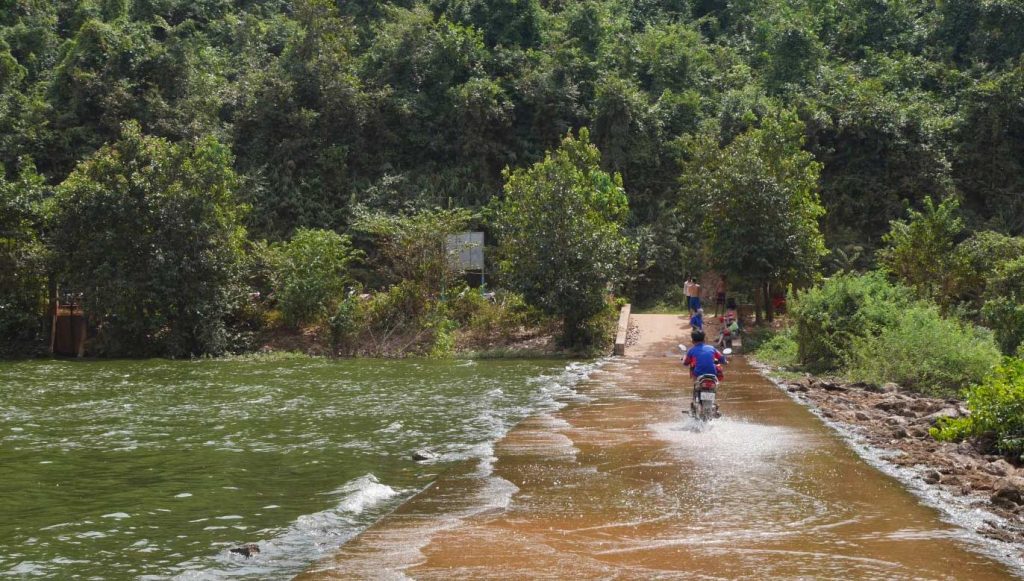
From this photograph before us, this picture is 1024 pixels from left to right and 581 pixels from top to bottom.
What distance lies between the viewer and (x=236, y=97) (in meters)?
40.0

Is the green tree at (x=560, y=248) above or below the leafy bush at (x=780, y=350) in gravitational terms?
above

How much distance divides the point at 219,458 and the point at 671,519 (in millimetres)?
6150

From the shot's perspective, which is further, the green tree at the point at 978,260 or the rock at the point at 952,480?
the green tree at the point at 978,260

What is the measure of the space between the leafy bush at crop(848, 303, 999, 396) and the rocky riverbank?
0.51 meters

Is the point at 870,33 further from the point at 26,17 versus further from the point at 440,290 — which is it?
the point at 26,17

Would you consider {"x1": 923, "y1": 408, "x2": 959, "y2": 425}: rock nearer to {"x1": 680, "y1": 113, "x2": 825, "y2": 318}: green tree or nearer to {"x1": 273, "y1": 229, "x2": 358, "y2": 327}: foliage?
{"x1": 680, "y1": 113, "x2": 825, "y2": 318}: green tree

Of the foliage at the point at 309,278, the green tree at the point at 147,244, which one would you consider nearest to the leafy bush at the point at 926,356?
the foliage at the point at 309,278

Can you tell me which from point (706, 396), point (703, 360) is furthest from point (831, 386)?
point (706, 396)

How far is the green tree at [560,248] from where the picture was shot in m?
26.4

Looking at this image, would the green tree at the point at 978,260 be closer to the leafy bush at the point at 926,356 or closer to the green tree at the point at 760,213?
the green tree at the point at 760,213

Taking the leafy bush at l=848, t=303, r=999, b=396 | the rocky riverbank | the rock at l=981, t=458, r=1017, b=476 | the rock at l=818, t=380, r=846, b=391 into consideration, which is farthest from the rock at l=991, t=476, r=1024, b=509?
the rock at l=818, t=380, r=846, b=391

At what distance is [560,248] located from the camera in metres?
26.5

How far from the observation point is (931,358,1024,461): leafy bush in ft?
33.4

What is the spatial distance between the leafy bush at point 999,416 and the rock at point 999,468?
0.58 metres
